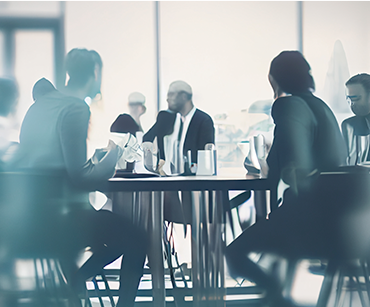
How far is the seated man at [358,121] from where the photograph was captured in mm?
2002

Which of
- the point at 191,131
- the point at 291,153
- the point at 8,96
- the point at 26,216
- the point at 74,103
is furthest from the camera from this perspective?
the point at 191,131

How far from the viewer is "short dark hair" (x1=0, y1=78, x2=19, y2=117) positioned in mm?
2090

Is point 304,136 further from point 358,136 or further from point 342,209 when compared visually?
point 358,136

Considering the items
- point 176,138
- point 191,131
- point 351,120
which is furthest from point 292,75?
point 176,138

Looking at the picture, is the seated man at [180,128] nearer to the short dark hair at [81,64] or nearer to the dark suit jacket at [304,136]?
the short dark hair at [81,64]

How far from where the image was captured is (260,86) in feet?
Result: 7.18

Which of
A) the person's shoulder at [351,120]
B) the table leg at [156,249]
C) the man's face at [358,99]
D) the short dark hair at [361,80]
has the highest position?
the short dark hair at [361,80]

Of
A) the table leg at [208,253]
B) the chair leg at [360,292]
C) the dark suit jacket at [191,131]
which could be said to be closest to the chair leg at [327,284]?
the chair leg at [360,292]

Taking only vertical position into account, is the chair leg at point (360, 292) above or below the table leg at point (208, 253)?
below

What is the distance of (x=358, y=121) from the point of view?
2102 mm

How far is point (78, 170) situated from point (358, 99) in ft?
6.09

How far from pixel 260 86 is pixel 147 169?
0.96 meters

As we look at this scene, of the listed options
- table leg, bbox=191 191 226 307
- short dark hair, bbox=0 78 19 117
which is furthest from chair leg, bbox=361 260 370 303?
short dark hair, bbox=0 78 19 117

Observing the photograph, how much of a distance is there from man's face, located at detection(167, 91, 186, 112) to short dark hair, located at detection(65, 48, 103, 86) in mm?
507
